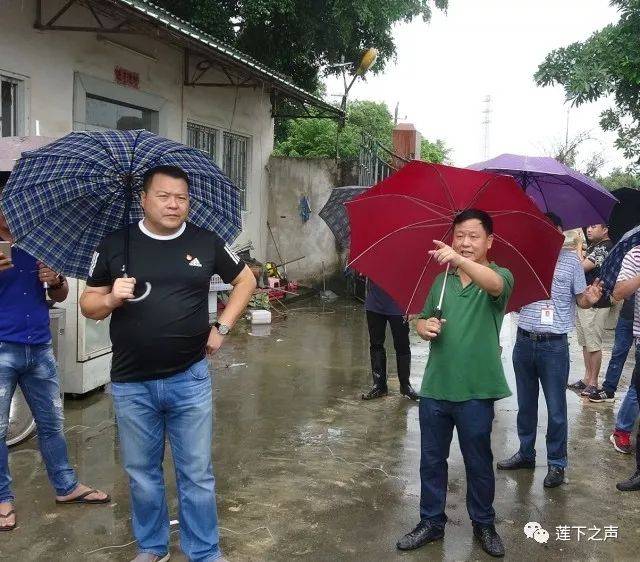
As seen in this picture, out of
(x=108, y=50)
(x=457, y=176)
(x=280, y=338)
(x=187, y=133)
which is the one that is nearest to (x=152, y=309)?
(x=457, y=176)

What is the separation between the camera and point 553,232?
3.26 meters

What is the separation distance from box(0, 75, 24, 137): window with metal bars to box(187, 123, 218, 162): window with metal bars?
333 cm

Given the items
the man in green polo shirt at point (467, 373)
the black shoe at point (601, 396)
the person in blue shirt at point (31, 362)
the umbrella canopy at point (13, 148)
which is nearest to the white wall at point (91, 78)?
the person in blue shirt at point (31, 362)

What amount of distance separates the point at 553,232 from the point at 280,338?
5621mm

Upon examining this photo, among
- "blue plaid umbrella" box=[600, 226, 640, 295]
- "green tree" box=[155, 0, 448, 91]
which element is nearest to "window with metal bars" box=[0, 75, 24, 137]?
"green tree" box=[155, 0, 448, 91]

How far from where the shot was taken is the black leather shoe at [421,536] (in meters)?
3.30

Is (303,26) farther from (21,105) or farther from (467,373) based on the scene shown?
(467,373)

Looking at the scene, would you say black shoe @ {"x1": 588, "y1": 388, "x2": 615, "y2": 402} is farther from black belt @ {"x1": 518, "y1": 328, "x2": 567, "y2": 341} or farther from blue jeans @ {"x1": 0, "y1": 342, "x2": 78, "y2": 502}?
blue jeans @ {"x1": 0, "y1": 342, "x2": 78, "y2": 502}

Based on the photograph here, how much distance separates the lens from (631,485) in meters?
4.08

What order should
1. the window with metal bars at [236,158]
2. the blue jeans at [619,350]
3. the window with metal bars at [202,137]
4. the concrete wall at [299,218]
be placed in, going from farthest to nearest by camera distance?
the concrete wall at [299,218]
the window with metal bars at [236,158]
the window with metal bars at [202,137]
the blue jeans at [619,350]

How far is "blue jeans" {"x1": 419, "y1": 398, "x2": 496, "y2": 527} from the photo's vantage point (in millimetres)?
3207

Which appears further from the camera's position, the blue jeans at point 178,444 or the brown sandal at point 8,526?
the brown sandal at point 8,526

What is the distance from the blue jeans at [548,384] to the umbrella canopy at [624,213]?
87 cm

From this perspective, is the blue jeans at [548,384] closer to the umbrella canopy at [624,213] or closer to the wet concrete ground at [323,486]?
the wet concrete ground at [323,486]
